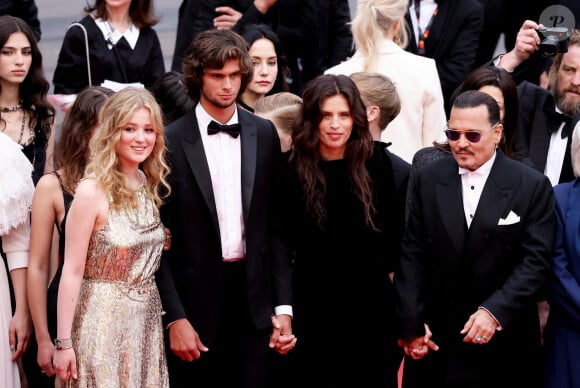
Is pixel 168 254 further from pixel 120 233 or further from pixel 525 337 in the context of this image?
pixel 525 337

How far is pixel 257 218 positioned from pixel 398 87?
1.95 m

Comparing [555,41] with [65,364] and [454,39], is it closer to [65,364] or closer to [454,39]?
[454,39]

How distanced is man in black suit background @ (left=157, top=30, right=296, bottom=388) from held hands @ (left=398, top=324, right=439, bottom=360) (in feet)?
1.76

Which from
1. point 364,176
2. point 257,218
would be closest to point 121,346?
point 257,218

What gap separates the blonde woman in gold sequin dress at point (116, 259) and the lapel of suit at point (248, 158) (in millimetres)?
353

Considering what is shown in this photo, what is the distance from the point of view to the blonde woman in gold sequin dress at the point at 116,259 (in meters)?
4.69

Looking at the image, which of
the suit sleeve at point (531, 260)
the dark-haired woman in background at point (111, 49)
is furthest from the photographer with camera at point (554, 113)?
the dark-haired woman in background at point (111, 49)

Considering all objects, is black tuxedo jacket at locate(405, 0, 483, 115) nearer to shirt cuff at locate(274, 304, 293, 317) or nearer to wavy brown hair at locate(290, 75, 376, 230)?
wavy brown hair at locate(290, 75, 376, 230)

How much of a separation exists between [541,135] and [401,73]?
3.24ft

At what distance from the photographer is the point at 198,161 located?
4949mm

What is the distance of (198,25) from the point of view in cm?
764

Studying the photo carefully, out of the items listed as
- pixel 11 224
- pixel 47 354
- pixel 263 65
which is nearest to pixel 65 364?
pixel 47 354

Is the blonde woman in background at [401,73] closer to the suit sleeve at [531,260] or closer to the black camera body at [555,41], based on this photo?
the black camera body at [555,41]

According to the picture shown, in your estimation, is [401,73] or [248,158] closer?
[248,158]
